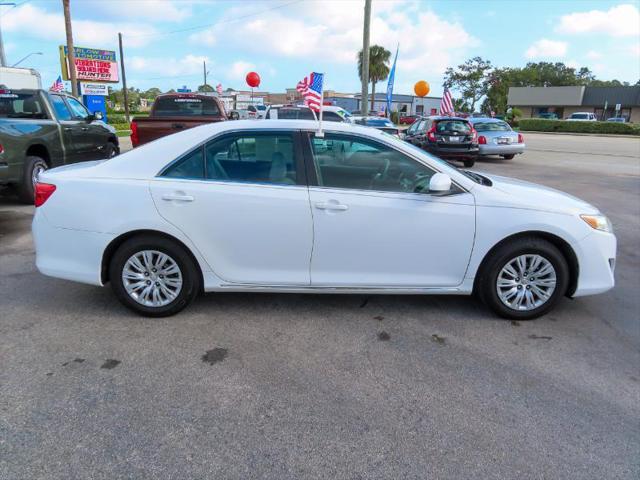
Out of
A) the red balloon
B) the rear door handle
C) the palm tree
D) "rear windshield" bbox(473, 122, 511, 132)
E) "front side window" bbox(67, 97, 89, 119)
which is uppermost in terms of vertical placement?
the palm tree

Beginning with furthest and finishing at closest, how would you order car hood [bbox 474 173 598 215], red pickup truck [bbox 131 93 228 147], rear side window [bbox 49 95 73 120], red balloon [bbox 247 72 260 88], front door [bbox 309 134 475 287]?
red balloon [bbox 247 72 260 88], red pickup truck [bbox 131 93 228 147], rear side window [bbox 49 95 73 120], car hood [bbox 474 173 598 215], front door [bbox 309 134 475 287]

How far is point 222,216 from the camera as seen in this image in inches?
147

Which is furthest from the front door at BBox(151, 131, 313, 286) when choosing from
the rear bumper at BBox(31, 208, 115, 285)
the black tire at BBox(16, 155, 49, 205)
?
the black tire at BBox(16, 155, 49, 205)

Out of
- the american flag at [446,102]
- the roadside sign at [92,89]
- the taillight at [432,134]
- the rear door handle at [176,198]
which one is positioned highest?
the roadside sign at [92,89]

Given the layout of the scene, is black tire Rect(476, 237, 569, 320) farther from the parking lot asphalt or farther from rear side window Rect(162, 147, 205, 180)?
rear side window Rect(162, 147, 205, 180)

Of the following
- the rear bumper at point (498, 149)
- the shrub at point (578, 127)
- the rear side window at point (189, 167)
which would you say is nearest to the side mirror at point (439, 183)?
the rear side window at point (189, 167)

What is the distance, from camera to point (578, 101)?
205 ft

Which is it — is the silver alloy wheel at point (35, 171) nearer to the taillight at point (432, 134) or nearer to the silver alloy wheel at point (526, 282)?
the silver alloy wheel at point (526, 282)

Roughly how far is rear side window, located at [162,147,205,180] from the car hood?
7.34ft

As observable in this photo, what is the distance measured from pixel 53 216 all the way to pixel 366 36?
16140 mm

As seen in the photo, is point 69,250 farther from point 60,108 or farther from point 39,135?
point 60,108

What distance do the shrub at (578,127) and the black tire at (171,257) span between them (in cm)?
4673

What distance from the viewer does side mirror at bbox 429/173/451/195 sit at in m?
3.64

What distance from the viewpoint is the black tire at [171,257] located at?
3.78 m
